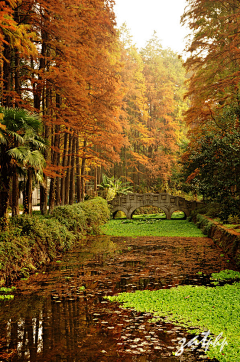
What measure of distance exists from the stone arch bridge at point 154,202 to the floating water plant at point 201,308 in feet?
68.9

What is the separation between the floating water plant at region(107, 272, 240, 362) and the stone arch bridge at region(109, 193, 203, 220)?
68.9ft

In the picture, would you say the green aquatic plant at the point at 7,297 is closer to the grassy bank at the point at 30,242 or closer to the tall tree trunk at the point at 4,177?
the grassy bank at the point at 30,242

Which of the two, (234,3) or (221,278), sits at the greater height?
(234,3)

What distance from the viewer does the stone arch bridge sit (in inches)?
1177

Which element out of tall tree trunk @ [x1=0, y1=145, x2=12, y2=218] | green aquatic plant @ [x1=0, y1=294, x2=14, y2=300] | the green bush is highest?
tall tree trunk @ [x1=0, y1=145, x2=12, y2=218]

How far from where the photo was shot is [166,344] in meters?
5.41

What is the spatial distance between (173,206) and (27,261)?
21.1 meters

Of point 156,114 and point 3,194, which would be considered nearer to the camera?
point 3,194

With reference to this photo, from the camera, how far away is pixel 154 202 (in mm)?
30094

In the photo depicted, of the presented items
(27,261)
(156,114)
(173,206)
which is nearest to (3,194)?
(27,261)

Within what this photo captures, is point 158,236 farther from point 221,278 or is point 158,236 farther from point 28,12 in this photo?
point 28,12

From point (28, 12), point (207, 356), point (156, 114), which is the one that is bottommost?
point (207, 356)

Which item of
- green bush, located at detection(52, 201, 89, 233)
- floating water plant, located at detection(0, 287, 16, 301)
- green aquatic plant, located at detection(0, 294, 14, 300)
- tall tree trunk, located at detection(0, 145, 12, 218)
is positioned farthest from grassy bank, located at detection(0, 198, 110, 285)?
green aquatic plant, located at detection(0, 294, 14, 300)

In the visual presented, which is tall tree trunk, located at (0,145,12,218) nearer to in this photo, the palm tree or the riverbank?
the palm tree
